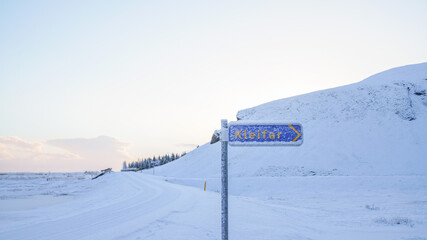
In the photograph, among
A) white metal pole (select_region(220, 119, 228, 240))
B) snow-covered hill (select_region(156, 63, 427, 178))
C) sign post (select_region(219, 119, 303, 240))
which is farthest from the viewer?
snow-covered hill (select_region(156, 63, 427, 178))

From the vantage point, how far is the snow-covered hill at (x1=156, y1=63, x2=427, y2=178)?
115 feet

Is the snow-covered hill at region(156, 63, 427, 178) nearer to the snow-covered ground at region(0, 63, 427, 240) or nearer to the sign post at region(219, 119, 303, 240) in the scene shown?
the snow-covered ground at region(0, 63, 427, 240)

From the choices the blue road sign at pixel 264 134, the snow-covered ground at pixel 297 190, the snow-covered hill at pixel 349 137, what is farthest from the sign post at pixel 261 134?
the snow-covered hill at pixel 349 137

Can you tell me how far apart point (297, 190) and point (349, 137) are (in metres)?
19.1

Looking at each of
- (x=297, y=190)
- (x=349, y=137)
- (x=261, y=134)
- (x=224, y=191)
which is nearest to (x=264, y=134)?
(x=261, y=134)

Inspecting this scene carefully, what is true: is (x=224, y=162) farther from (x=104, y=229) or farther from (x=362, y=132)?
(x=362, y=132)

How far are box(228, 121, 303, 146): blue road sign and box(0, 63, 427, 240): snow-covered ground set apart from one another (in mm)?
3888

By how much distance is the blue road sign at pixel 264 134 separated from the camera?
3.73 m

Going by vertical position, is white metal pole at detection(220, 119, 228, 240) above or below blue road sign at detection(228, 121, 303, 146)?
below

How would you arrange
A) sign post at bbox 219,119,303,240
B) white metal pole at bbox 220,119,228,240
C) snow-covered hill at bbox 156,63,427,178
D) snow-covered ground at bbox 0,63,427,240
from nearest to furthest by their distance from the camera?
white metal pole at bbox 220,119,228,240
sign post at bbox 219,119,303,240
snow-covered ground at bbox 0,63,427,240
snow-covered hill at bbox 156,63,427,178

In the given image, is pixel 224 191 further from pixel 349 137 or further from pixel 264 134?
pixel 349 137

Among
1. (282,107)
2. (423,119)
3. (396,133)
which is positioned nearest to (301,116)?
(282,107)

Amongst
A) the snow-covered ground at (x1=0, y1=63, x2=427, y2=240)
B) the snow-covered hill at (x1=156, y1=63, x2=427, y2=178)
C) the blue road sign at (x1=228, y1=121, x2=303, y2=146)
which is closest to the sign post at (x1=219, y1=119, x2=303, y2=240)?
the blue road sign at (x1=228, y1=121, x2=303, y2=146)

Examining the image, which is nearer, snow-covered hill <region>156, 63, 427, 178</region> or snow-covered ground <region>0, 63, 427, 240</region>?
snow-covered ground <region>0, 63, 427, 240</region>
